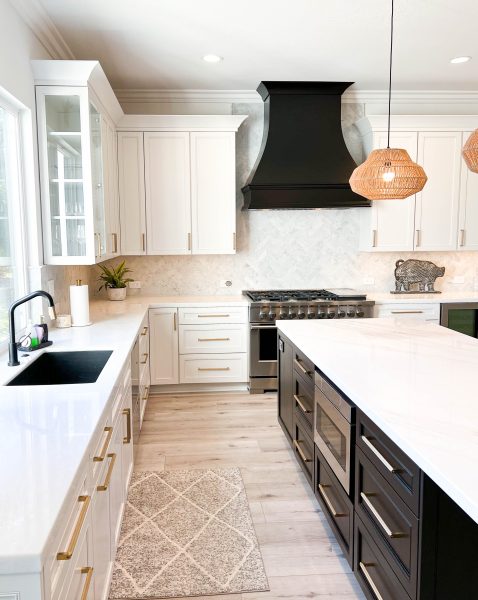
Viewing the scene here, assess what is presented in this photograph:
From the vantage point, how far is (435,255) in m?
5.41

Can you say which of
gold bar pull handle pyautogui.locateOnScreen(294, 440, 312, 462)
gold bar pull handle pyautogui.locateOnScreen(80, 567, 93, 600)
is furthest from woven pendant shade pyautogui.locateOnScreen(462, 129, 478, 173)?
gold bar pull handle pyautogui.locateOnScreen(80, 567, 93, 600)

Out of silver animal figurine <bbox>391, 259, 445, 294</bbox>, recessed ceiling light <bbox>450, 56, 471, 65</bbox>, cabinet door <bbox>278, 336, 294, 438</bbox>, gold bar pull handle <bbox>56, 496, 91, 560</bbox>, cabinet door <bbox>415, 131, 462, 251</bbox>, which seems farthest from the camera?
silver animal figurine <bbox>391, 259, 445, 294</bbox>

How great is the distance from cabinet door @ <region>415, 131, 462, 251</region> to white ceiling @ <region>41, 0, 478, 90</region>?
0.53 meters

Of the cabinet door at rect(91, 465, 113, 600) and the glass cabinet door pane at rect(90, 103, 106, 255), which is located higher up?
the glass cabinet door pane at rect(90, 103, 106, 255)

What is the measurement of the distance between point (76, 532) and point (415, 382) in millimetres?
1371

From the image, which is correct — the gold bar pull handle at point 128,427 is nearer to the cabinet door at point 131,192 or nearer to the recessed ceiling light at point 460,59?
the cabinet door at point 131,192

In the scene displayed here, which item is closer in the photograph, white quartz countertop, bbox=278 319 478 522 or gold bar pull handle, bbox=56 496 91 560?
gold bar pull handle, bbox=56 496 91 560

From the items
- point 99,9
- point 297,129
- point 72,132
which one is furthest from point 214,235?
point 99,9

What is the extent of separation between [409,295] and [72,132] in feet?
11.0

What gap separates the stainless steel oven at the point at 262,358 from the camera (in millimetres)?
4723

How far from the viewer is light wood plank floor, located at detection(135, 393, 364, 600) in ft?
7.44

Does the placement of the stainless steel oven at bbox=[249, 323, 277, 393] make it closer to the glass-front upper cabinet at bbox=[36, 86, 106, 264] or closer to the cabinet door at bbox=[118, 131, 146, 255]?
the cabinet door at bbox=[118, 131, 146, 255]

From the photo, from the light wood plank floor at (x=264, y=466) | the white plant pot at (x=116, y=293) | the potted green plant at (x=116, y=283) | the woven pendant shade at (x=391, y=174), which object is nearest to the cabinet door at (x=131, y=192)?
the potted green plant at (x=116, y=283)

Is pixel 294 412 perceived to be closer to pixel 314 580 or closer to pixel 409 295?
pixel 314 580
